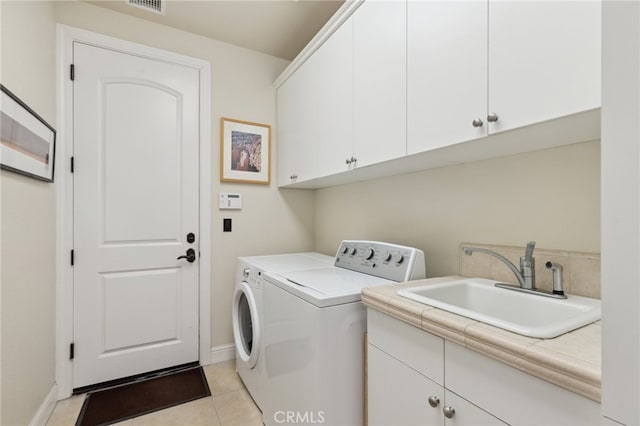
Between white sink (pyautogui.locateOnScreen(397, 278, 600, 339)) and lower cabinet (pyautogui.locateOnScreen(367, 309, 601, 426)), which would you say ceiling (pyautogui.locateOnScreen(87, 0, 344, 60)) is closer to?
white sink (pyautogui.locateOnScreen(397, 278, 600, 339))

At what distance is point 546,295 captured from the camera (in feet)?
3.39

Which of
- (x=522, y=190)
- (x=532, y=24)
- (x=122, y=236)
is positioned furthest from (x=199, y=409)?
(x=532, y=24)

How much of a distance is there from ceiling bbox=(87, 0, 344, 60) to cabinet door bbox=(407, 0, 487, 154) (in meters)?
1.04

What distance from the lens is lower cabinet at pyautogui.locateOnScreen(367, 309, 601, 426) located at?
24.4 inches

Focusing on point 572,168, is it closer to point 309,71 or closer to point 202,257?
point 309,71

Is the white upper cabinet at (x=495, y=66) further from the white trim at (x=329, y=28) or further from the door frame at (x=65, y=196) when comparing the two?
the door frame at (x=65, y=196)

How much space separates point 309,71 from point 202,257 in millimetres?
1543

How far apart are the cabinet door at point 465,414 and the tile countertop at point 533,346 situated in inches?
6.2

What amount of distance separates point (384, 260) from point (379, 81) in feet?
2.82

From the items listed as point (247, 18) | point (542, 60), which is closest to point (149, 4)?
point (247, 18)

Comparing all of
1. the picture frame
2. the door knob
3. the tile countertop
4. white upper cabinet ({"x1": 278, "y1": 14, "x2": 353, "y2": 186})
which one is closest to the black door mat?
the door knob

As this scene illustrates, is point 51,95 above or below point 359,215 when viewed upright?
above

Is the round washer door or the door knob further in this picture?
the door knob

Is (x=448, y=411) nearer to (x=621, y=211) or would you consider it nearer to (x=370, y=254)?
(x=621, y=211)
